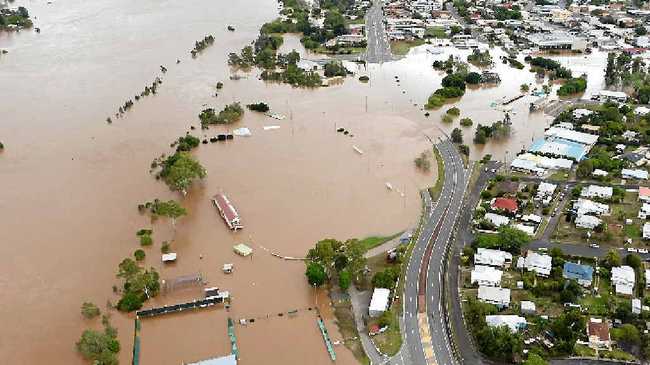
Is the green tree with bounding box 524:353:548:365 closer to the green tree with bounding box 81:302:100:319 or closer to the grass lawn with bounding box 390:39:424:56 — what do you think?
the green tree with bounding box 81:302:100:319

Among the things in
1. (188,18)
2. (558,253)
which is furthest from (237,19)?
(558,253)


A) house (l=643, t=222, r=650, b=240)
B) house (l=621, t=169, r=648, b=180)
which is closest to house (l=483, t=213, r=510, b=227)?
house (l=643, t=222, r=650, b=240)

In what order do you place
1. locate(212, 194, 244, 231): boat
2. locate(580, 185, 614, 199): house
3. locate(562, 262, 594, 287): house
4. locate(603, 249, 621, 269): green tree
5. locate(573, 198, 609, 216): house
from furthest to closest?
locate(580, 185, 614, 199): house < locate(212, 194, 244, 231): boat < locate(573, 198, 609, 216): house < locate(603, 249, 621, 269): green tree < locate(562, 262, 594, 287): house

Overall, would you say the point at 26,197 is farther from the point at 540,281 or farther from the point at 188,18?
the point at 188,18

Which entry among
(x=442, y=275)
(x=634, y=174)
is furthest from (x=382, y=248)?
(x=634, y=174)

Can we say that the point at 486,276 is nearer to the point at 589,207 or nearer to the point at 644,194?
the point at 589,207
